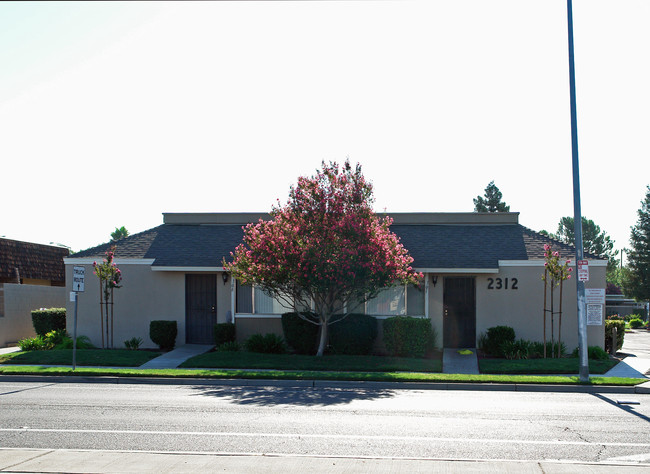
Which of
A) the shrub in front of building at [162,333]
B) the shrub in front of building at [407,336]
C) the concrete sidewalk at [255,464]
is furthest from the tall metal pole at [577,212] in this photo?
the shrub in front of building at [162,333]

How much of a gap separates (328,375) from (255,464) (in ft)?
27.5

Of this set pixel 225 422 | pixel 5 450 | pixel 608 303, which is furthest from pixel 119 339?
pixel 608 303

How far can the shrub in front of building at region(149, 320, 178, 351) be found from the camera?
21.4 m

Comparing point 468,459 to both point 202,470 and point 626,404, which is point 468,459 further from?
point 626,404

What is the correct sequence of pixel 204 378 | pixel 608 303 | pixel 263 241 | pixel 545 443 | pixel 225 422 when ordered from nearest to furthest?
1. pixel 545 443
2. pixel 225 422
3. pixel 204 378
4. pixel 263 241
5. pixel 608 303

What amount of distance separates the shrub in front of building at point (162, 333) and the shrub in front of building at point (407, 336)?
22.7 ft

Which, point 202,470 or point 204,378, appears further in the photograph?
point 204,378

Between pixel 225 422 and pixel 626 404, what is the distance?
7.55 meters

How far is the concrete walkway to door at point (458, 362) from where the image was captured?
58.4ft

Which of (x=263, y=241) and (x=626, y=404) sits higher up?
(x=263, y=241)

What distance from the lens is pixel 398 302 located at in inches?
848

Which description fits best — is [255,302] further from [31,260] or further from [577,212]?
[31,260]

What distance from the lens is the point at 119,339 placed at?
22406 mm

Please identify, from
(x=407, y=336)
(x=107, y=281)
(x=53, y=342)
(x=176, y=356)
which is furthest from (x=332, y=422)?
(x=53, y=342)
